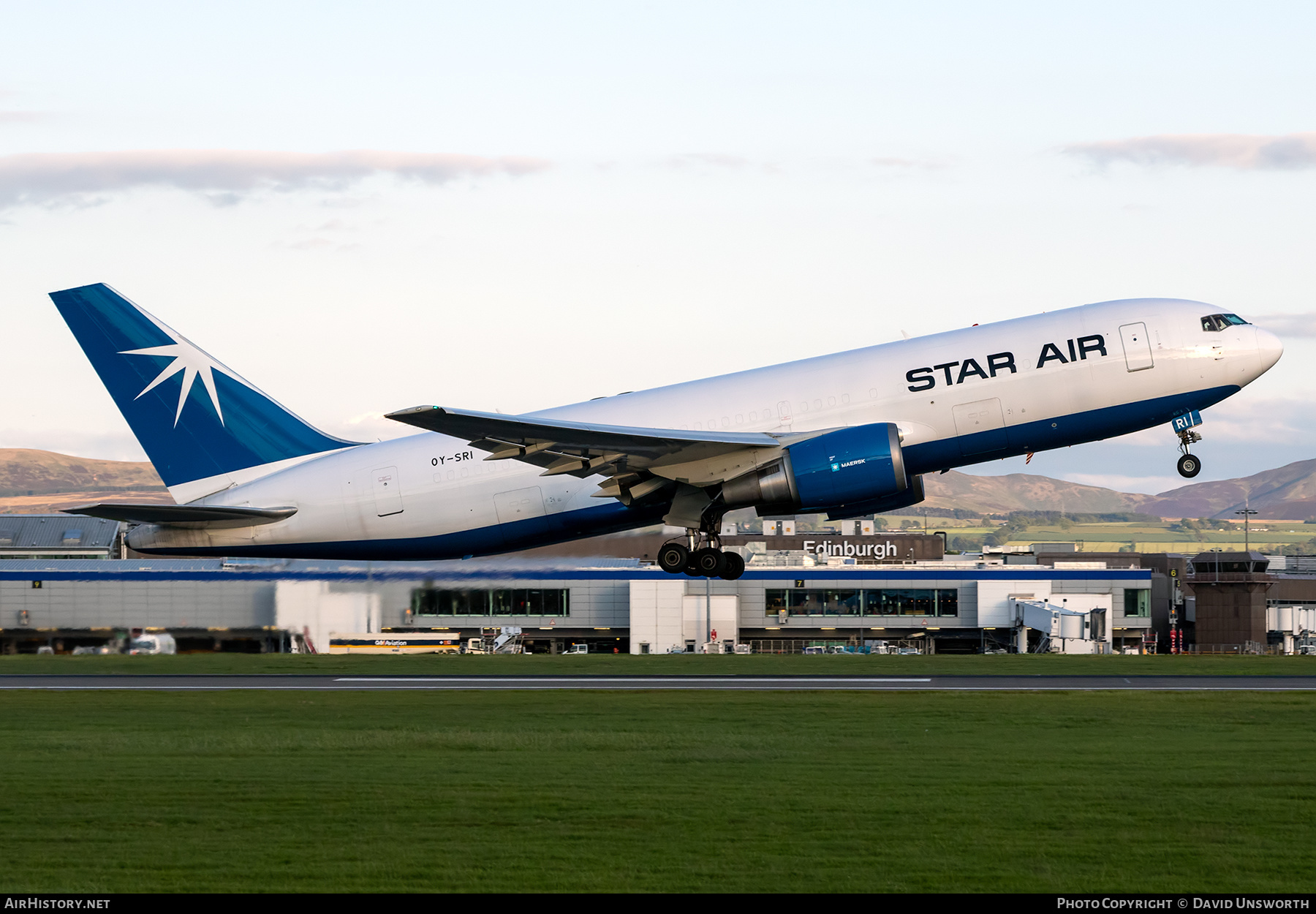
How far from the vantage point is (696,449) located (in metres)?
33.2

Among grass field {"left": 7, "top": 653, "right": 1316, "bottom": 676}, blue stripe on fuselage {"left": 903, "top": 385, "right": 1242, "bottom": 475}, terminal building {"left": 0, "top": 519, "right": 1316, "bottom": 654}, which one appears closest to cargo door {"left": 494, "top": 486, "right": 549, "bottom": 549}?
terminal building {"left": 0, "top": 519, "right": 1316, "bottom": 654}

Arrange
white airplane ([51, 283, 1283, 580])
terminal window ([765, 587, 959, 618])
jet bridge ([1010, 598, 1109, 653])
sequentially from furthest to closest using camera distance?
terminal window ([765, 587, 959, 618]) < jet bridge ([1010, 598, 1109, 653]) < white airplane ([51, 283, 1283, 580])

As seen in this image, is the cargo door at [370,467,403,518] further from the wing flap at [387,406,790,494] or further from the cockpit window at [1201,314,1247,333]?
the cockpit window at [1201,314,1247,333]

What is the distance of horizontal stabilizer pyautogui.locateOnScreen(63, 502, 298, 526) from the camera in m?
34.8

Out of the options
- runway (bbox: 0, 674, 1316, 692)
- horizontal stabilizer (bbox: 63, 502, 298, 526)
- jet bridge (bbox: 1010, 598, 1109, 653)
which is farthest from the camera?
jet bridge (bbox: 1010, 598, 1109, 653)

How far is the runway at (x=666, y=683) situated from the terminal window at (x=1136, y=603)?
42.4m

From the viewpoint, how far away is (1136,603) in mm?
86062

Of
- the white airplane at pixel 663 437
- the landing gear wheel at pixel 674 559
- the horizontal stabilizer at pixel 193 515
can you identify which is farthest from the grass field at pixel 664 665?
the landing gear wheel at pixel 674 559

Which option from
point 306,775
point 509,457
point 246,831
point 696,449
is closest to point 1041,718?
point 696,449

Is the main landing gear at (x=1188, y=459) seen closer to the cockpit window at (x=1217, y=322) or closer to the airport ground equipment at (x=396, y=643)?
the cockpit window at (x=1217, y=322)

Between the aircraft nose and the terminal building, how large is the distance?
19676mm

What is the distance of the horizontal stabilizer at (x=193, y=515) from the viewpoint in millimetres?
34812

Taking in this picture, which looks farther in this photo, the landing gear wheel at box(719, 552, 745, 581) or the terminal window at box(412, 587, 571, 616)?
the terminal window at box(412, 587, 571, 616)

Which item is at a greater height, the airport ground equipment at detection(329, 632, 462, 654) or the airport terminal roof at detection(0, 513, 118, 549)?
the airport terminal roof at detection(0, 513, 118, 549)
